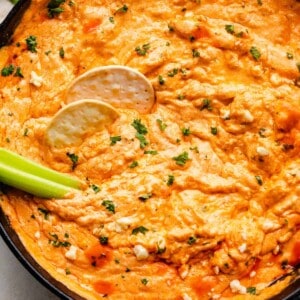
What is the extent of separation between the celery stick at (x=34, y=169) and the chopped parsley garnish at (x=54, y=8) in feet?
2.69

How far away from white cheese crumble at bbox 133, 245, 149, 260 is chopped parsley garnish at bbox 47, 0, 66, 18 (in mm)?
1345

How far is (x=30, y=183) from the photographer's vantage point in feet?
11.4

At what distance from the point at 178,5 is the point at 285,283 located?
1.59 m

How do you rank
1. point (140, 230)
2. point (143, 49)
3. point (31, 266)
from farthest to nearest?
point (143, 49) → point (140, 230) → point (31, 266)

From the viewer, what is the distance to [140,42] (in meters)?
3.75

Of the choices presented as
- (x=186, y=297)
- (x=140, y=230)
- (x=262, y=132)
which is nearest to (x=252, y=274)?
(x=186, y=297)

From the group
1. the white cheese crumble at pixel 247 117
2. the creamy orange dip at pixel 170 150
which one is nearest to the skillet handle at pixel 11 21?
the creamy orange dip at pixel 170 150

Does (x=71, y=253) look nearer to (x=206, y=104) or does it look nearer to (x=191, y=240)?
(x=191, y=240)

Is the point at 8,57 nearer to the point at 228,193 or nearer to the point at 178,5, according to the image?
the point at 178,5

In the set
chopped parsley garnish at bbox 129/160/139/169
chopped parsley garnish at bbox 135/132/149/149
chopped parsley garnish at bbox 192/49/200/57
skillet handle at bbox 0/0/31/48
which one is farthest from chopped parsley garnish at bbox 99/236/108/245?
skillet handle at bbox 0/0/31/48

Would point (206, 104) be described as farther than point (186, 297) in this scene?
Yes

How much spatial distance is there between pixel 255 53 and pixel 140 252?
1207 millimetres

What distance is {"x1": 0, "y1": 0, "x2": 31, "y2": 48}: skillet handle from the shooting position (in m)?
3.67

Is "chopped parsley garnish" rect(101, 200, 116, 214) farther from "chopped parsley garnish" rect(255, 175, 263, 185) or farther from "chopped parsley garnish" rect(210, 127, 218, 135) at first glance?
"chopped parsley garnish" rect(255, 175, 263, 185)
